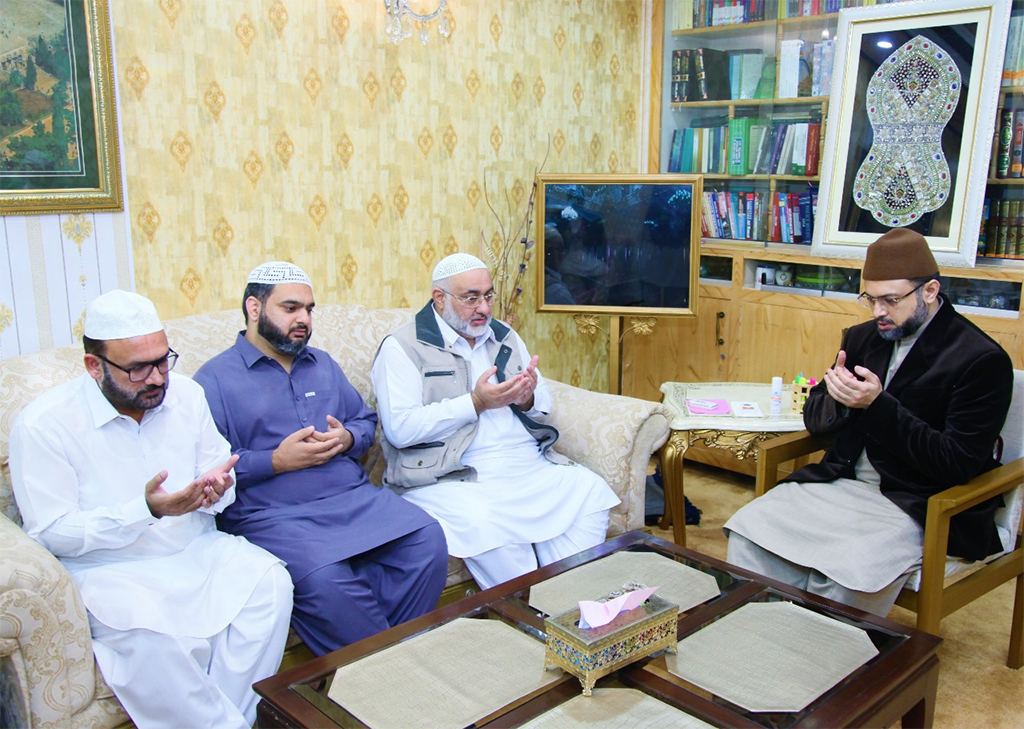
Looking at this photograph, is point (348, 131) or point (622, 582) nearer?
point (622, 582)

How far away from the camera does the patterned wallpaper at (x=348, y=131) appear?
3070 millimetres

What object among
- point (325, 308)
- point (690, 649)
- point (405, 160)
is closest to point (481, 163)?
point (405, 160)

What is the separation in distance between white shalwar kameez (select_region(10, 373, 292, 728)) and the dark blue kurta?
0.17 metres

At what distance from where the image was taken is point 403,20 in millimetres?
3623

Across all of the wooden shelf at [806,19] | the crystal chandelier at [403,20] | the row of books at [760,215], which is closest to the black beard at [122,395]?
the crystal chandelier at [403,20]

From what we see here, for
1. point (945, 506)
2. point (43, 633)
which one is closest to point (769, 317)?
point (945, 506)

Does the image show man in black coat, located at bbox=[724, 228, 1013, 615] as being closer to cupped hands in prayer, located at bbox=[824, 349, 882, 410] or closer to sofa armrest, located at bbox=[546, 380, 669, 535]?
cupped hands in prayer, located at bbox=[824, 349, 882, 410]

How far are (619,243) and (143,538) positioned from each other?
2.46 m

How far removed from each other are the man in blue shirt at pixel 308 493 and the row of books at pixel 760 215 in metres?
2.13

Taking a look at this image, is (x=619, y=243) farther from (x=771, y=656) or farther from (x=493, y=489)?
(x=771, y=656)

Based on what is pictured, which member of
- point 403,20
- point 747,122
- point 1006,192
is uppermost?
point 403,20

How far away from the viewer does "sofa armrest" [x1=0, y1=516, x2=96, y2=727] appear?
1850 millimetres

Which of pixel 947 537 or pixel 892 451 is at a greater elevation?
pixel 892 451

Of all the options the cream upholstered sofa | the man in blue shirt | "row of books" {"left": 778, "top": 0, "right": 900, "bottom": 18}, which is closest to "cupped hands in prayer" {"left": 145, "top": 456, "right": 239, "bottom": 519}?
the cream upholstered sofa
